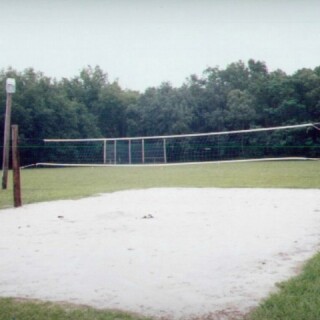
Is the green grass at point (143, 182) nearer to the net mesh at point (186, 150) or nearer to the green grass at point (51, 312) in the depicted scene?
the green grass at point (51, 312)

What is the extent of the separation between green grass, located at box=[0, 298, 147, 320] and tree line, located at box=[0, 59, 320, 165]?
1392 inches

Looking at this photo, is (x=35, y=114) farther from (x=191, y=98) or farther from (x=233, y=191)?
(x=233, y=191)

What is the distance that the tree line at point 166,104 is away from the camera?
43750 millimetres

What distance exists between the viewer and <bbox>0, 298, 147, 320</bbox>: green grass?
3309 mm

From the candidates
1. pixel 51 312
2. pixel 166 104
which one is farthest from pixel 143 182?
pixel 166 104

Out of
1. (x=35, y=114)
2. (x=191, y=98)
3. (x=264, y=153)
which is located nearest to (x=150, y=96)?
(x=191, y=98)

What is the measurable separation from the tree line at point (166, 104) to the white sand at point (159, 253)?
3140 cm

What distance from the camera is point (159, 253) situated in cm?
528

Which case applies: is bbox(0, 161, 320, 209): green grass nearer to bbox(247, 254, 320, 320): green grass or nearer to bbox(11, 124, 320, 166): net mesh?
bbox(247, 254, 320, 320): green grass

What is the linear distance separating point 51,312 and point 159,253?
2.02 m

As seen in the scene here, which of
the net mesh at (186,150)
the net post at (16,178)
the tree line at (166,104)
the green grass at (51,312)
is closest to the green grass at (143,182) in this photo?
the net post at (16,178)

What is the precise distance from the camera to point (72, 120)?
45.9m

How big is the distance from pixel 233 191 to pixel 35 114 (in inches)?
1315

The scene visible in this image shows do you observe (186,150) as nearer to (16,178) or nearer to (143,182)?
(143,182)
